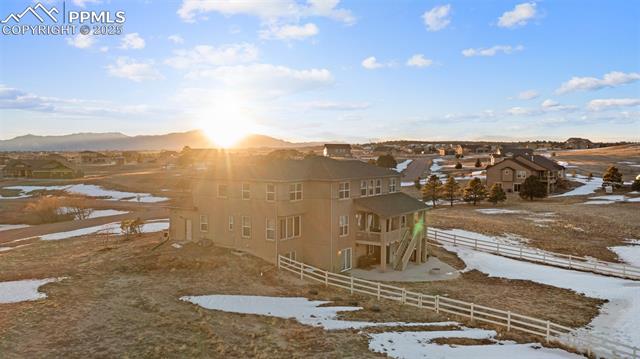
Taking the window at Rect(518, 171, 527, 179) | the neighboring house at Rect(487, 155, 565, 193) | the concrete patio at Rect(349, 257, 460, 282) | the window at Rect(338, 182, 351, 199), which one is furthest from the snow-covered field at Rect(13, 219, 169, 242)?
the window at Rect(518, 171, 527, 179)

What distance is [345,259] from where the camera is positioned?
33.0m

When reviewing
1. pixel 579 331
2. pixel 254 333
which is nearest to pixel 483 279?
pixel 579 331

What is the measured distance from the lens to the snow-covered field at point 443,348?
17.4 meters

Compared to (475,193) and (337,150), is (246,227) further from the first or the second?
(337,150)

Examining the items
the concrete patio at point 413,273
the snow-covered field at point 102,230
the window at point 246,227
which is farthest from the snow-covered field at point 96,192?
the concrete patio at point 413,273

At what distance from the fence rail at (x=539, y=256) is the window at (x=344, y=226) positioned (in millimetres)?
14168

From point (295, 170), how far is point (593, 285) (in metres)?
22.0

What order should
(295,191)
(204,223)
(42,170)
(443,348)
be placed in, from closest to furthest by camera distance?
(443,348), (295,191), (204,223), (42,170)

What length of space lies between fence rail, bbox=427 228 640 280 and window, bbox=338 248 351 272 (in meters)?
13.7

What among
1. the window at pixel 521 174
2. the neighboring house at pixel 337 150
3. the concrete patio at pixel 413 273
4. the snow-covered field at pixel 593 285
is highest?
the neighboring house at pixel 337 150

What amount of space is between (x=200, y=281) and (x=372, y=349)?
12829 millimetres

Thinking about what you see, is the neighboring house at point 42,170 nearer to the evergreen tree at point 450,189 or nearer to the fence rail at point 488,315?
the evergreen tree at point 450,189

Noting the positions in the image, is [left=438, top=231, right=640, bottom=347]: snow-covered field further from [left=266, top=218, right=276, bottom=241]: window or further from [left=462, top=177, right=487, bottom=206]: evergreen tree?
[left=462, top=177, right=487, bottom=206]: evergreen tree

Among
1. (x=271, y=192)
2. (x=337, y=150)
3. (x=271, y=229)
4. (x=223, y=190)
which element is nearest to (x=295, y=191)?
(x=271, y=192)
